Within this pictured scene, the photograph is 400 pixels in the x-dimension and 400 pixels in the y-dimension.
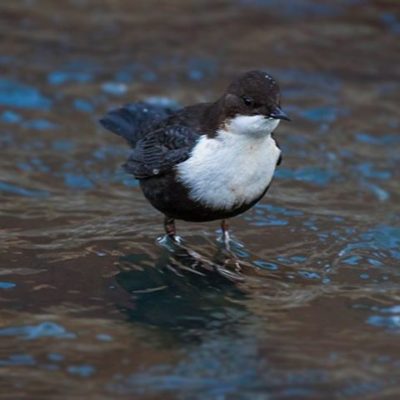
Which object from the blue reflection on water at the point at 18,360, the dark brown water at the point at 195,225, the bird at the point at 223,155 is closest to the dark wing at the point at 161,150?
the bird at the point at 223,155

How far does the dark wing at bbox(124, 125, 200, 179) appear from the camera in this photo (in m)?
5.36

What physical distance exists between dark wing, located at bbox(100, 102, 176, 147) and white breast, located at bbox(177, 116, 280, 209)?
110cm

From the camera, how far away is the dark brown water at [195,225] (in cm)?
426

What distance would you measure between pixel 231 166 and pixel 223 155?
0.24ft

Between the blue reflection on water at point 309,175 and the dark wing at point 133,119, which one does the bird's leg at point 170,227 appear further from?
the blue reflection on water at point 309,175

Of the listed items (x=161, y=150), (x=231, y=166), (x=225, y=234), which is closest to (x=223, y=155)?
(x=231, y=166)

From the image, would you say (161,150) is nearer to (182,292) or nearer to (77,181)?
(182,292)

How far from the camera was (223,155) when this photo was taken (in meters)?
5.17

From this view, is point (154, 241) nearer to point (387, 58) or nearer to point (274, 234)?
point (274, 234)

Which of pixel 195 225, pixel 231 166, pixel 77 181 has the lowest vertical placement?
pixel 195 225

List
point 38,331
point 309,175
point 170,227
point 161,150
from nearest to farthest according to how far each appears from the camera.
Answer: point 38,331
point 161,150
point 170,227
point 309,175

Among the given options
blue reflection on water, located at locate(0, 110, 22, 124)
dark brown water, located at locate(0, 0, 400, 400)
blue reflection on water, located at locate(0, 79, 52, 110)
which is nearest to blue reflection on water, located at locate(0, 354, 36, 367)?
dark brown water, located at locate(0, 0, 400, 400)

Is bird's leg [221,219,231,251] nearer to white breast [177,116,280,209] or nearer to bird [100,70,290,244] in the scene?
bird [100,70,290,244]

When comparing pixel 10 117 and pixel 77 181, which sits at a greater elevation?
pixel 10 117
